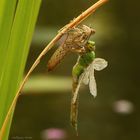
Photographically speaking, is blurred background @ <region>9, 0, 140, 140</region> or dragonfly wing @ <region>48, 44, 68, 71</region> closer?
dragonfly wing @ <region>48, 44, 68, 71</region>

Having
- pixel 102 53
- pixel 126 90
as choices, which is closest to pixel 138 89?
pixel 126 90

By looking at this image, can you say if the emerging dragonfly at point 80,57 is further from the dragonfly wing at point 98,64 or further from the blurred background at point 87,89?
the blurred background at point 87,89

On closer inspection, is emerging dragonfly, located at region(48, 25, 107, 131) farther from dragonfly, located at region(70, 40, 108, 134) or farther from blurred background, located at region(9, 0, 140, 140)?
blurred background, located at region(9, 0, 140, 140)

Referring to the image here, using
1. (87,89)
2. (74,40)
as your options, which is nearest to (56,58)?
(74,40)

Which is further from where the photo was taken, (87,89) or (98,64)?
(87,89)

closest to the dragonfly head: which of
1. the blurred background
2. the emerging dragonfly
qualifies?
the emerging dragonfly

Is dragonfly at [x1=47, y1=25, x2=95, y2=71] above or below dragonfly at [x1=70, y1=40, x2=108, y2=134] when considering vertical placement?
above

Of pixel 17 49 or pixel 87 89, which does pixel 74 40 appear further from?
pixel 87 89
